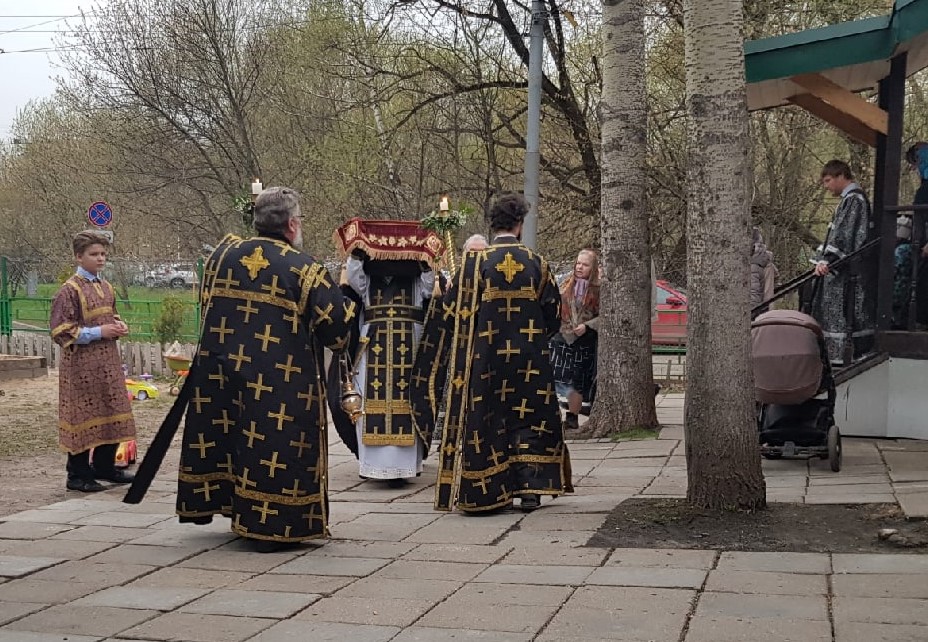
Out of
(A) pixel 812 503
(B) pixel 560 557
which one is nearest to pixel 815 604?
(B) pixel 560 557

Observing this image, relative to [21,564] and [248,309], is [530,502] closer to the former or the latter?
[248,309]

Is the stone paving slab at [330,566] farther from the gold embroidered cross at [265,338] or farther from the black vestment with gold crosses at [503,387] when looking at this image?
the black vestment with gold crosses at [503,387]

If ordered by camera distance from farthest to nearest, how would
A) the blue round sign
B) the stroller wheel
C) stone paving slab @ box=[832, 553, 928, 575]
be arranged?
the blue round sign < the stroller wheel < stone paving slab @ box=[832, 553, 928, 575]

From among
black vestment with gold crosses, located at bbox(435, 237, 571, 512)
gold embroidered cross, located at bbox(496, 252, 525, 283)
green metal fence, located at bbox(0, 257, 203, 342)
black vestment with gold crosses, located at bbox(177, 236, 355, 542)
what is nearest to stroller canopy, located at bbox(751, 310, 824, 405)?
black vestment with gold crosses, located at bbox(435, 237, 571, 512)

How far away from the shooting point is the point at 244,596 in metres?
5.18

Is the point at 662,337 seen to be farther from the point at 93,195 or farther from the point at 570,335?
the point at 93,195

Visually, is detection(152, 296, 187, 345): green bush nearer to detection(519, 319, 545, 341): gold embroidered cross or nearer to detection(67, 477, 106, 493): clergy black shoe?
detection(67, 477, 106, 493): clergy black shoe

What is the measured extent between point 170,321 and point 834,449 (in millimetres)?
13507

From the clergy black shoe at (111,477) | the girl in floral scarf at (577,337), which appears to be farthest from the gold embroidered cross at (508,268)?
the girl in floral scarf at (577,337)

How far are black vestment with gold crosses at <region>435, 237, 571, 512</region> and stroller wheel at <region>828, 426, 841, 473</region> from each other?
→ 6.28ft

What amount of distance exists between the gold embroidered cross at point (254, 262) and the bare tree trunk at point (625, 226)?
15.7 feet

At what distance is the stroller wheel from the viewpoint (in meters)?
7.90

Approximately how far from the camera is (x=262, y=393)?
6.08 metres

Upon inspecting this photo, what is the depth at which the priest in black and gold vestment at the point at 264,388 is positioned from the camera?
20.0ft
